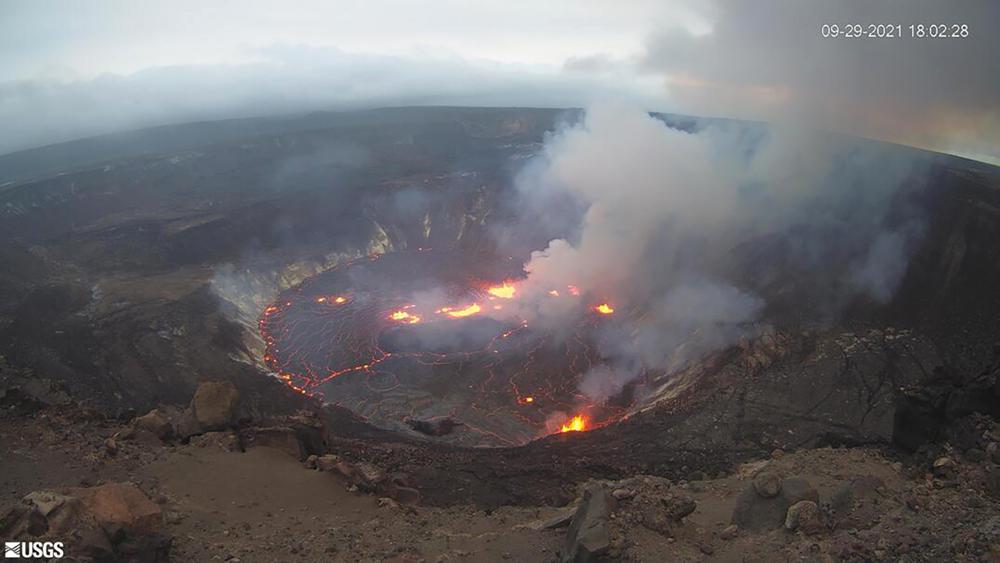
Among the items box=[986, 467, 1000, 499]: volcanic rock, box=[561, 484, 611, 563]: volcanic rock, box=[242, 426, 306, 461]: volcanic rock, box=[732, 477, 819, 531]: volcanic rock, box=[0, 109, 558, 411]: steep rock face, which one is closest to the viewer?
box=[561, 484, 611, 563]: volcanic rock

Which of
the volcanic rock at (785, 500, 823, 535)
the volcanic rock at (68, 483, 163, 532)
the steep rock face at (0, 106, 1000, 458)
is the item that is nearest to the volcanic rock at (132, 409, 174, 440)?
the volcanic rock at (68, 483, 163, 532)

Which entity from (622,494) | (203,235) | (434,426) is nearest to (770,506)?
(622,494)

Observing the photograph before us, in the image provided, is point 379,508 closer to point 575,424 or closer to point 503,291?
point 575,424

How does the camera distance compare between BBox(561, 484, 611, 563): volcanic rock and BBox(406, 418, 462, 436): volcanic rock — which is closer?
BBox(561, 484, 611, 563): volcanic rock

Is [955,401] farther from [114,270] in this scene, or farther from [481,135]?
[481,135]

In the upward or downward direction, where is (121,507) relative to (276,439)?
upward

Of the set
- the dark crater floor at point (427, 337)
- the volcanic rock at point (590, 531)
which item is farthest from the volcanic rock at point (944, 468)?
the volcanic rock at point (590, 531)

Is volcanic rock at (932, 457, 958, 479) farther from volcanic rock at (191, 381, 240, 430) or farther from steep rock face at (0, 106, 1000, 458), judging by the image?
volcanic rock at (191, 381, 240, 430)
